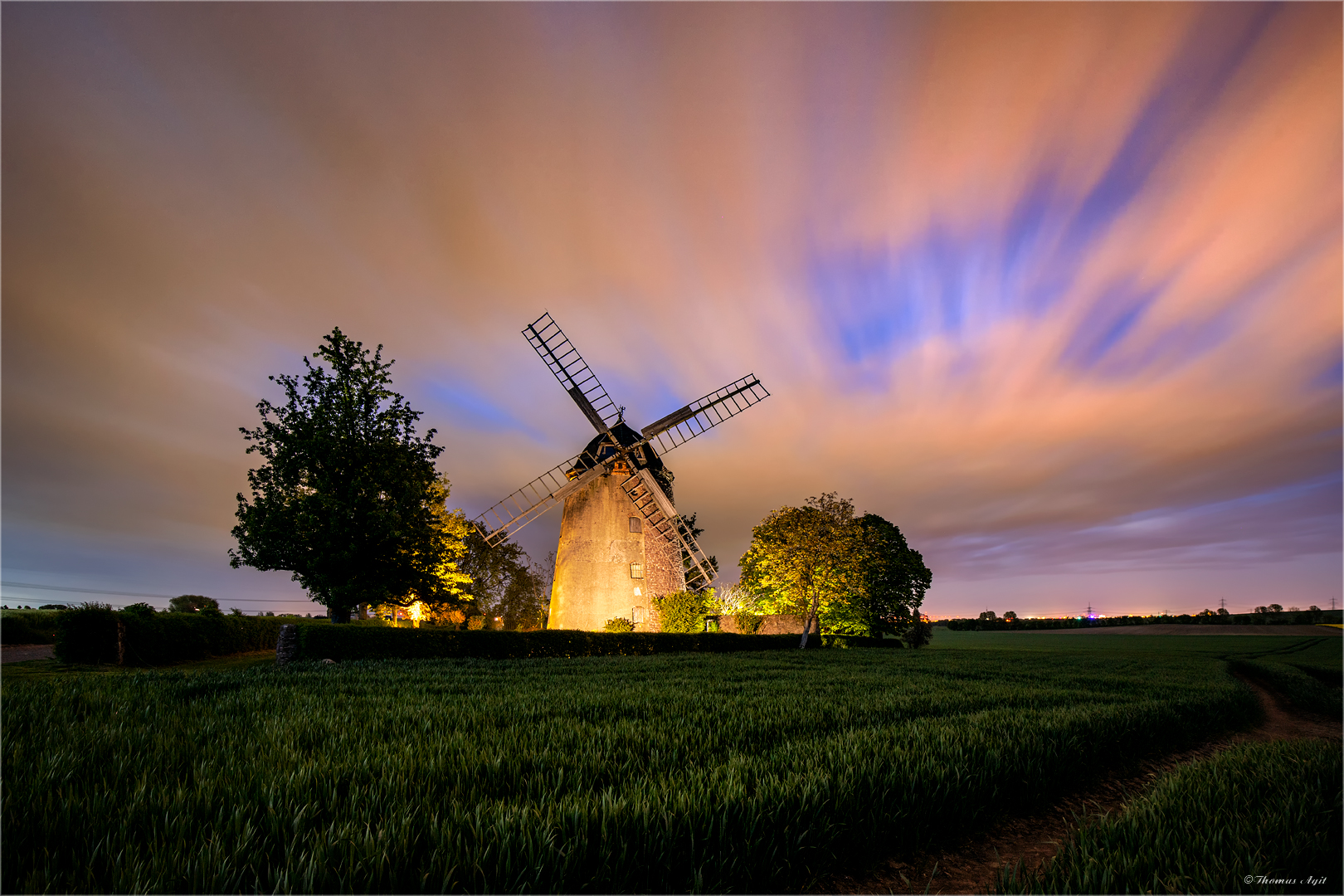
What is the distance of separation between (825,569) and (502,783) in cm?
3209

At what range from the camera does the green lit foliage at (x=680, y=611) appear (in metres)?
29.1

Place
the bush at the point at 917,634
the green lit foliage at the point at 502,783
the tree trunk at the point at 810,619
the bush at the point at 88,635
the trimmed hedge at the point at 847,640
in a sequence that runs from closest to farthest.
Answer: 1. the green lit foliage at the point at 502,783
2. the bush at the point at 88,635
3. the tree trunk at the point at 810,619
4. the trimmed hedge at the point at 847,640
5. the bush at the point at 917,634

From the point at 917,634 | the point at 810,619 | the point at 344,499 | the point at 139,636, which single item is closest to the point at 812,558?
the point at 810,619

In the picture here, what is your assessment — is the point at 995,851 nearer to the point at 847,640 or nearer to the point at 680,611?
the point at 680,611

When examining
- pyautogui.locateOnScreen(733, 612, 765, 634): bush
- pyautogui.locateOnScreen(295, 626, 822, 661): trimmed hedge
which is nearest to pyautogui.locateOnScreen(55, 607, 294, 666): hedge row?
pyautogui.locateOnScreen(295, 626, 822, 661): trimmed hedge

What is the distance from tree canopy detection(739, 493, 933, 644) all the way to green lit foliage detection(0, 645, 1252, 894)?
24872 millimetres

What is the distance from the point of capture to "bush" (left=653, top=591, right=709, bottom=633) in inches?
1146

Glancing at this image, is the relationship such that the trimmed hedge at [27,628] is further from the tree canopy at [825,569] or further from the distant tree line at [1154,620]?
the distant tree line at [1154,620]

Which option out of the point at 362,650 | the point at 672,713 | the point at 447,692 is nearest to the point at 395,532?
the point at 362,650

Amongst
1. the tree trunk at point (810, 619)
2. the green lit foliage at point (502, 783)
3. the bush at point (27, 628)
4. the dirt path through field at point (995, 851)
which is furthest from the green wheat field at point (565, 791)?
the tree trunk at point (810, 619)

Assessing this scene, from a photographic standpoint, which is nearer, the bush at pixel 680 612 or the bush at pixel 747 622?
the bush at pixel 680 612

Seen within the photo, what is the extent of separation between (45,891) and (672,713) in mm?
5660

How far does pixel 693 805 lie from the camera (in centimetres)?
316

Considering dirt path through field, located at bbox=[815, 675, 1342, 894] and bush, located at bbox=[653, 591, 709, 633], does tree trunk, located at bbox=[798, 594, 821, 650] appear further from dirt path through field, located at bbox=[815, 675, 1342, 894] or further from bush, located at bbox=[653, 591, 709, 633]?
dirt path through field, located at bbox=[815, 675, 1342, 894]
